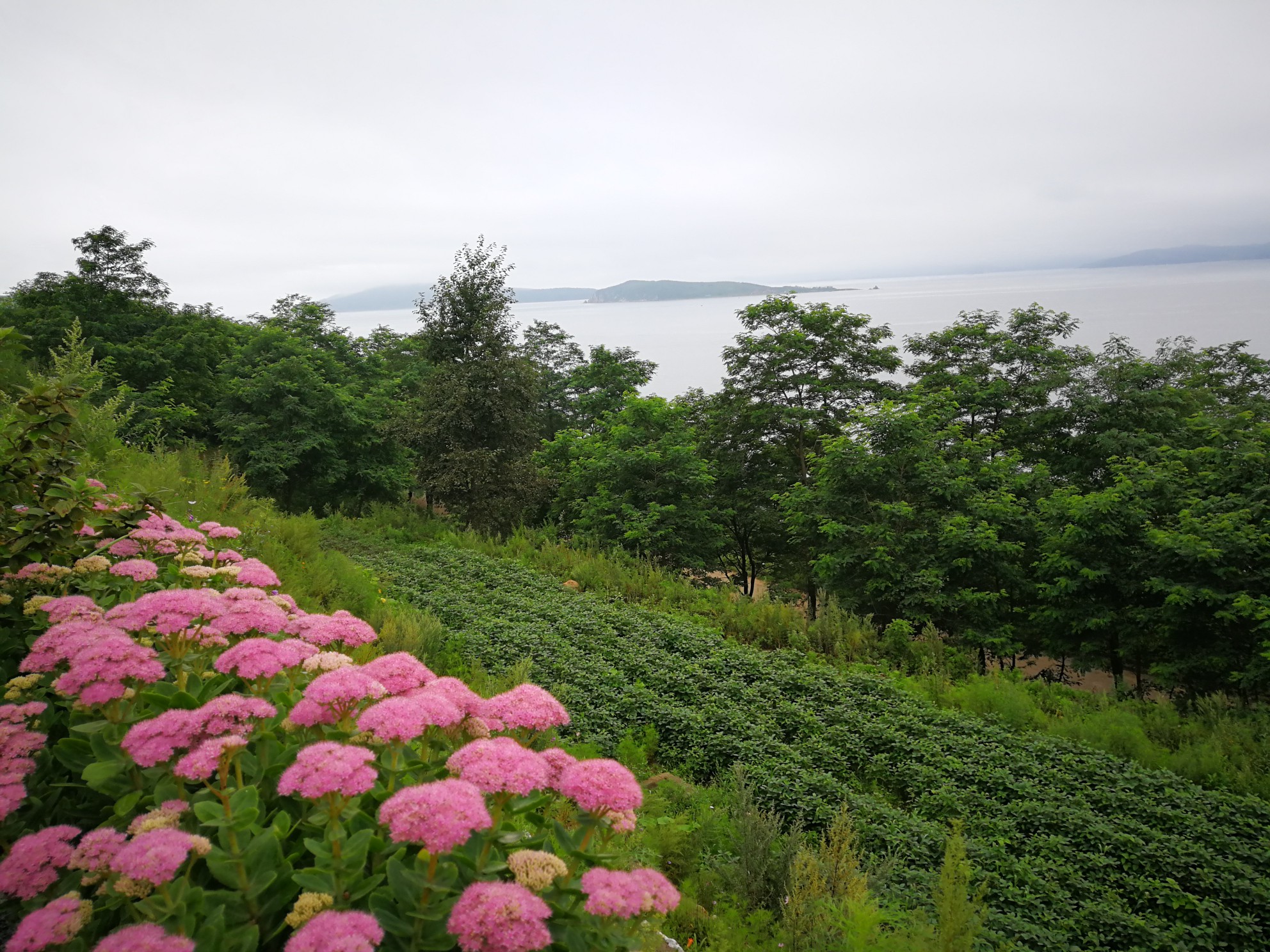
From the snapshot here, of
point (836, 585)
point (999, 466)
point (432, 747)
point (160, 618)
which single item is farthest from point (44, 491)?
point (999, 466)

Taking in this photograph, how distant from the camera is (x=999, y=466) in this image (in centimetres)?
1431

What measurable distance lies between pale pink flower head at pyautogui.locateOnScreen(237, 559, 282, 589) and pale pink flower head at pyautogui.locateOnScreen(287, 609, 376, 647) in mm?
606

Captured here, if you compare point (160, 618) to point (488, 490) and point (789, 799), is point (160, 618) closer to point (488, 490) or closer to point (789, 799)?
point (789, 799)

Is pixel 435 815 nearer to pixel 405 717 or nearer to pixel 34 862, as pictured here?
pixel 405 717

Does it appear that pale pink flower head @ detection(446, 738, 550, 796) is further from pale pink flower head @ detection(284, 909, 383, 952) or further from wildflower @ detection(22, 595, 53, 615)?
wildflower @ detection(22, 595, 53, 615)

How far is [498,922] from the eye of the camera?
4.62 ft

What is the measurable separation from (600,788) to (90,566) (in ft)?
9.03

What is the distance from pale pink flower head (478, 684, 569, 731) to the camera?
7.23ft

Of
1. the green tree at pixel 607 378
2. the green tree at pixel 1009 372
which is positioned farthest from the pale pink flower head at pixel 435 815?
the green tree at pixel 607 378

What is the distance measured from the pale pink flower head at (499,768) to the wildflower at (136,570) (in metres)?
2.03

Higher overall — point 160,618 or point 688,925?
point 160,618

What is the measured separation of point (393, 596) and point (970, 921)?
9278 millimetres

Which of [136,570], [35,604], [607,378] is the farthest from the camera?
[607,378]

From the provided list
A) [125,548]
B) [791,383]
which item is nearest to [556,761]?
[125,548]
